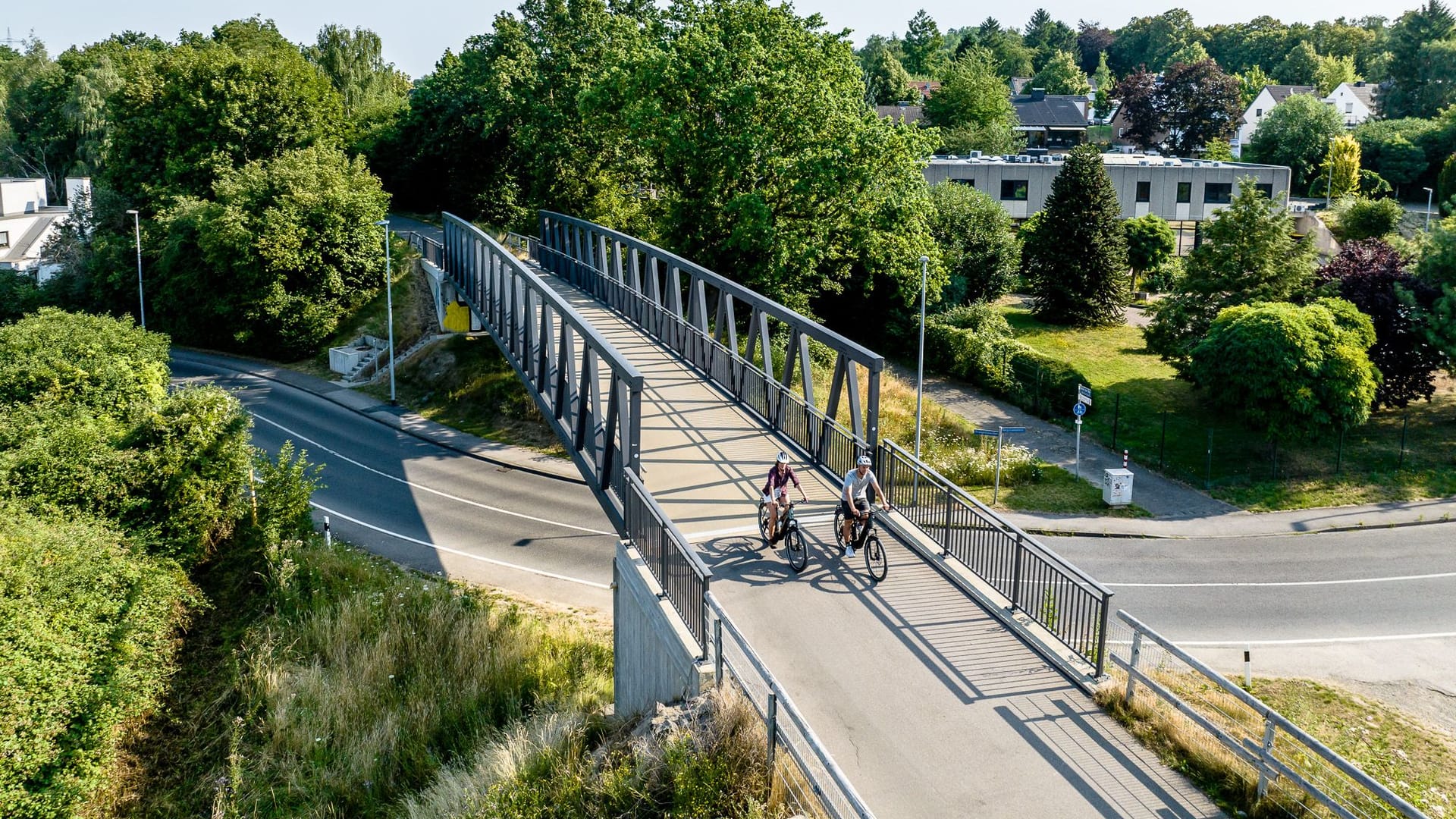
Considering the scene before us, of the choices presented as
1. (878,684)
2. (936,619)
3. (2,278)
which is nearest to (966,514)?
(936,619)

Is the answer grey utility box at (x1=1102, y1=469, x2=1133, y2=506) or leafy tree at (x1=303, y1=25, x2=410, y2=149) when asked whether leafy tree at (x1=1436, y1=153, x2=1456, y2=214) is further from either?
leafy tree at (x1=303, y1=25, x2=410, y2=149)

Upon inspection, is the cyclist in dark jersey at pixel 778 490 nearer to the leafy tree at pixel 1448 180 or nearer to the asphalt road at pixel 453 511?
the asphalt road at pixel 453 511

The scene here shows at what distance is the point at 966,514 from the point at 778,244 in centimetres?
1790

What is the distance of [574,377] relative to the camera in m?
17.4

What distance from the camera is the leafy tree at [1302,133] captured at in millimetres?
72125

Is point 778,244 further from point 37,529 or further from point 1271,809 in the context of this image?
point 1271,809

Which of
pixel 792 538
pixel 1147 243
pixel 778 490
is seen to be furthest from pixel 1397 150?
pixel 792 538

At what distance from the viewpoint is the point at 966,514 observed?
1249 centimetres

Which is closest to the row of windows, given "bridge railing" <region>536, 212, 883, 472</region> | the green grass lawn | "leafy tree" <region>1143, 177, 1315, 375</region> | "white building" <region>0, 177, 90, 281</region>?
"leafy tree" <region>1143, 177, 1315, 375</region>

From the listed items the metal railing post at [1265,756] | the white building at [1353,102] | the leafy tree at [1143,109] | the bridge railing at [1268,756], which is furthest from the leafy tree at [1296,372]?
the white building at [1353,102]

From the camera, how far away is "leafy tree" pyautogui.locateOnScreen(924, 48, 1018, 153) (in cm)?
7400

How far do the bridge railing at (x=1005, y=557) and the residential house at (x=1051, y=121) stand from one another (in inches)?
3308

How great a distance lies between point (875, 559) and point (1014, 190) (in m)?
45.8

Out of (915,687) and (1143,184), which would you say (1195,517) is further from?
(1143,184)
